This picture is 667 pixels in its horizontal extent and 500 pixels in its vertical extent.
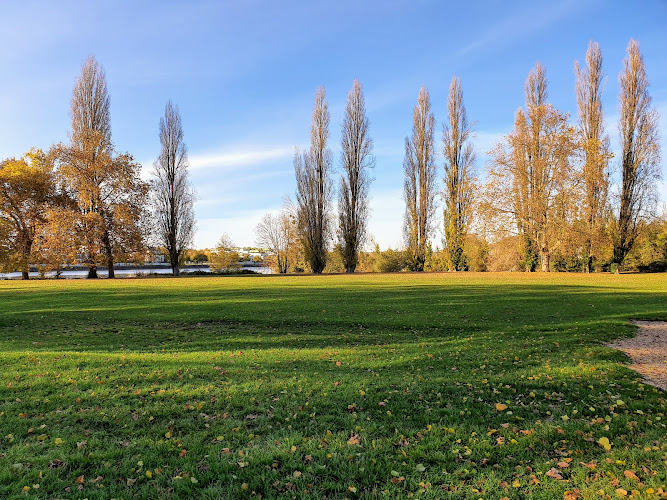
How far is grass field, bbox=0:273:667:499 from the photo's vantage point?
3.42 m

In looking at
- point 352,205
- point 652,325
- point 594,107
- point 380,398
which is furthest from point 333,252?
point 380,398

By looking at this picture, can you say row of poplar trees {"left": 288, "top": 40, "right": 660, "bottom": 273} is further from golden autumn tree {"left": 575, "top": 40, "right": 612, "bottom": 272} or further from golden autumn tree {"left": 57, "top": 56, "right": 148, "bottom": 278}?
golden autumn tree {"left": 57, "top": 56, "right": 148, "bottom": 278}

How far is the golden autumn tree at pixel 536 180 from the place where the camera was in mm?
31734

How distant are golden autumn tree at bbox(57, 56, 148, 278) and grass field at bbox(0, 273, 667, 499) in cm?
2456

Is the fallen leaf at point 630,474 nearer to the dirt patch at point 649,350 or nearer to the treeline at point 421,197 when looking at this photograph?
the dirt patch at point 649,350

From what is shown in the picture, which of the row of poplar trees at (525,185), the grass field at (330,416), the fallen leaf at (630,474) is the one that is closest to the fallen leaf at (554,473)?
the grass field at (330,416)

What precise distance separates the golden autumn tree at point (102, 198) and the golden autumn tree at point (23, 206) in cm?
196

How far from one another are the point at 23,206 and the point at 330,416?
128 feet

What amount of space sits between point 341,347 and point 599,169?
34.1 meters

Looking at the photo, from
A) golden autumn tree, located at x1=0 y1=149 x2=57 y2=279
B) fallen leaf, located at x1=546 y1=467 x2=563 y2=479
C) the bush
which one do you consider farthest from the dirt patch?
golden autumn tree, located at x1=0 y1=149 x2=57 y2=279

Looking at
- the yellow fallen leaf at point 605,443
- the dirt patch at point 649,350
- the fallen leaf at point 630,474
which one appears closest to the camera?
the fallen leaf at point 630,474

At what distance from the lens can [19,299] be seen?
1764 centimetres

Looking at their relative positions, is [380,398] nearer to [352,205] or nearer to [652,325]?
[652,325]

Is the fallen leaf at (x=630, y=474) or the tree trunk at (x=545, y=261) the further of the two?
the tree trunk at (x=545, y=261)
